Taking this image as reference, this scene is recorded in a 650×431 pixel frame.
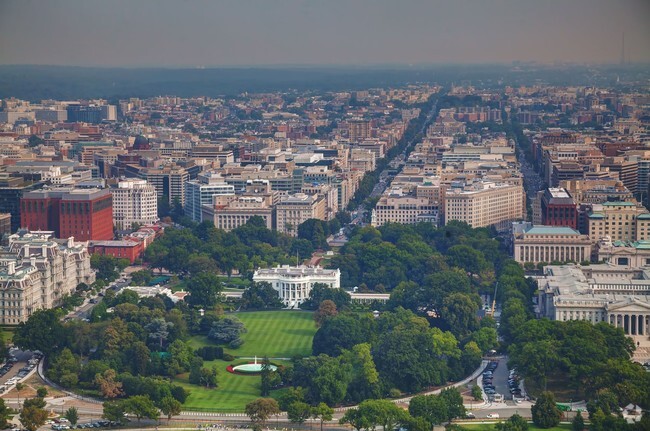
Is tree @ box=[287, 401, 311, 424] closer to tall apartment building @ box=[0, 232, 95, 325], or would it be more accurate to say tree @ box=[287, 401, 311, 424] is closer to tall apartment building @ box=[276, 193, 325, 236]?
tall apartment building @ box=[0, 232, 95, 325]

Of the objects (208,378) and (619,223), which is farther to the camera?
(619,223)

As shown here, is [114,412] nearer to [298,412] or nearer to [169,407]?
[169,407]

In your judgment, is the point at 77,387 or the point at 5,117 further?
the point at 5,117

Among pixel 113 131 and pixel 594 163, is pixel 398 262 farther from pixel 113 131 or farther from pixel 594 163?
pixel 113 131

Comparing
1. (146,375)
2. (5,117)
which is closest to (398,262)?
(146,375)

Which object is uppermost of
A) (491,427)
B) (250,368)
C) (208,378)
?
(208,378)

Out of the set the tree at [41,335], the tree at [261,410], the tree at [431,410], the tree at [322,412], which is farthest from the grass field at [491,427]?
the tree at [41,335]

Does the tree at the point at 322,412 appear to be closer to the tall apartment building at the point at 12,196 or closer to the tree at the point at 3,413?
the tree at the point at 3,413

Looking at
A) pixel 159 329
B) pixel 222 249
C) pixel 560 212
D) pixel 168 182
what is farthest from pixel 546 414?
pixel 168 182
